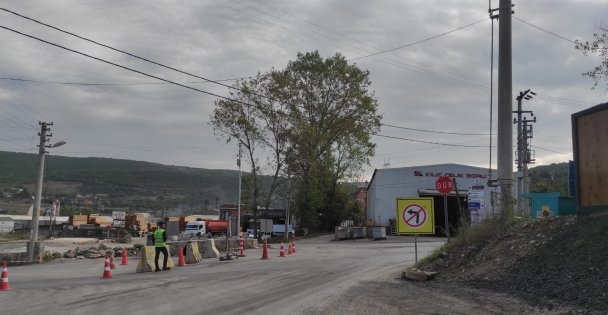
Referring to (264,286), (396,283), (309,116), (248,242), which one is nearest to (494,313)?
(396,283)

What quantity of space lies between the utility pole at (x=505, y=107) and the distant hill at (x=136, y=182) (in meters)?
114

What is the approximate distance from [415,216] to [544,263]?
4.70 metres

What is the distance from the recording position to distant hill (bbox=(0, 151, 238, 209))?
138m

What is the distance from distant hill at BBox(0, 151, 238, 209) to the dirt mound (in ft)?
386

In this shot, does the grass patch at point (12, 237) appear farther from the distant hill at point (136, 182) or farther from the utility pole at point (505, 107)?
the utility pole at point (505, 107)

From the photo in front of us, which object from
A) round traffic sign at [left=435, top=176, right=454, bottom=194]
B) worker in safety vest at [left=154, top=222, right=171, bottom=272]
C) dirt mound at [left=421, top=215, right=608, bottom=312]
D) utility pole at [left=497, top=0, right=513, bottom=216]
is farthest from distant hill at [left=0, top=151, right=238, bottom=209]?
dirt mound at [left=421, top=215, right=608, bottom=312]

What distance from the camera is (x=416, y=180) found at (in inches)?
2185

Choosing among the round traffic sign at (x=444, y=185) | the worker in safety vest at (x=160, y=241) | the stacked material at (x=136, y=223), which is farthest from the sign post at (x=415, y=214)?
the stacked material at (x=136, y=223)

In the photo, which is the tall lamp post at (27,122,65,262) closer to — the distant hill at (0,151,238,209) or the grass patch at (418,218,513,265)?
the grass patch at (418,218,513,265)

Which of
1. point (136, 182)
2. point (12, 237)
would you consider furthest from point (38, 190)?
point (136, 182)

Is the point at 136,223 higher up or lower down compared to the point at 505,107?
lower down

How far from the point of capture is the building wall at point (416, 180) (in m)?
55.4

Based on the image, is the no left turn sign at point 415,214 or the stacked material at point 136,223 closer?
the no left turn sign at point 415,214

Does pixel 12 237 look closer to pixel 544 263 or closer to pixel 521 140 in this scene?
pixel 521 140
